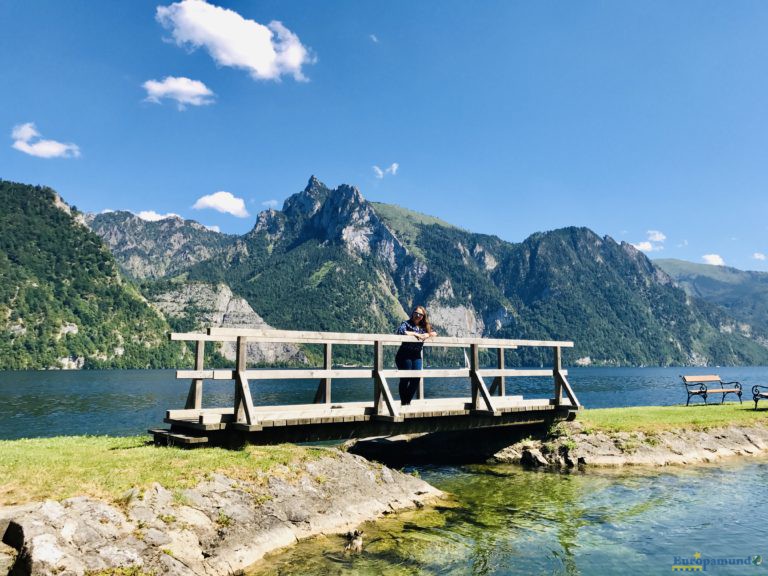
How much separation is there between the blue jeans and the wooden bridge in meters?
0.34

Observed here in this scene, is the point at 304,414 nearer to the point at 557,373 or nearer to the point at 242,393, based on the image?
the point at 242,393

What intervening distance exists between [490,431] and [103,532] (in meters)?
16.3

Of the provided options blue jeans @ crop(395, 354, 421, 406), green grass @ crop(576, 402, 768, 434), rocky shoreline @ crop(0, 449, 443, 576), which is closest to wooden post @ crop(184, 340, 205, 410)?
rocky shoreline @ crop(0, 449, 443, 576)

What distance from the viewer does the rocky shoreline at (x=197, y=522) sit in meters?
7.40

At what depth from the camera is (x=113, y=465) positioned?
10.5 m

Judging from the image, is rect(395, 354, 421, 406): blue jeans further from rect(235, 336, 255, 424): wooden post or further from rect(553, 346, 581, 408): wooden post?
rect(553, 346, 581, 408): wooden post

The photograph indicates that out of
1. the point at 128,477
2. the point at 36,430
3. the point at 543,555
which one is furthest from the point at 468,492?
the point at 36,430

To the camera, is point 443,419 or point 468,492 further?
point 443,419

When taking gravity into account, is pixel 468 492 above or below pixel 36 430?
above

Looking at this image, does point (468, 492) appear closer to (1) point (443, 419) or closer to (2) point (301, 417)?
(1) point (443, 419)

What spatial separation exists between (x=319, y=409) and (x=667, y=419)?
647 inches

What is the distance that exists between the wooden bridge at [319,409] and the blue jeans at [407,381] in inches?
13.5

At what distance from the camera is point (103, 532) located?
314 inches

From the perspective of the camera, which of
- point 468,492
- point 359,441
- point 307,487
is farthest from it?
point 359,441
